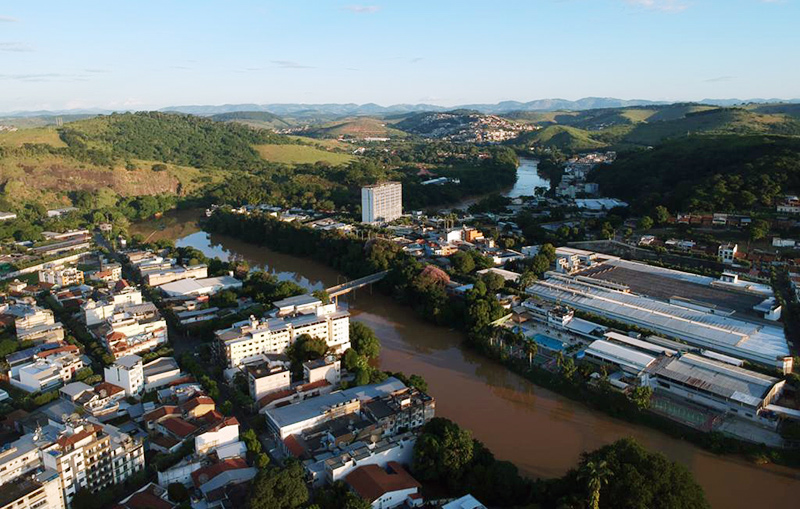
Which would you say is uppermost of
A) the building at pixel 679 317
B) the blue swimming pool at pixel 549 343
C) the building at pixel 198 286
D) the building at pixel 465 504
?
the building at pixel 679 317

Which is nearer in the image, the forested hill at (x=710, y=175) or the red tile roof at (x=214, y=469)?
the red tile roof at (x=214, y=469)

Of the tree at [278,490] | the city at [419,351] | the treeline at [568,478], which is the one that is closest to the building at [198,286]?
the city at [419,351]

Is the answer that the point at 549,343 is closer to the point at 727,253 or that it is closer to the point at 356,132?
the point at 727,253

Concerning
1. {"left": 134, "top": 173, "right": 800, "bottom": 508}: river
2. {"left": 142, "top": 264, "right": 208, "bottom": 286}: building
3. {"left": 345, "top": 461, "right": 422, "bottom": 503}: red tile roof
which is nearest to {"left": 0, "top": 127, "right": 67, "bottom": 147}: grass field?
{"left": 142, "top": 264, "right": 208, "bottom": 286}: building

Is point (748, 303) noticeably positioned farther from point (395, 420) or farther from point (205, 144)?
point (205, 144)

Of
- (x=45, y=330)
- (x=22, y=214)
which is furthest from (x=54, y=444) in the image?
(x=22, y=214)

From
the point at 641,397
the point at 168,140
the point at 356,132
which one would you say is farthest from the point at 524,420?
the point at 356,132

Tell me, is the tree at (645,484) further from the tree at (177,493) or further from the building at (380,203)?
the building at (380,203)
